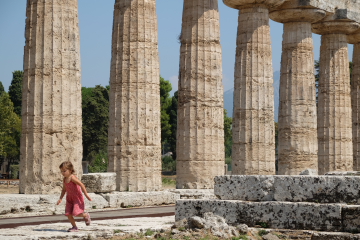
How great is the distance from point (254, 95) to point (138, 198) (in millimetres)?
9247

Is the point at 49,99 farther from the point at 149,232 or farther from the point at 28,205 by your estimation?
the point at 149,232

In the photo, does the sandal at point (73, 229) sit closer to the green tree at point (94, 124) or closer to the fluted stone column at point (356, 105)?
the fluted stone column at point (356, 105)

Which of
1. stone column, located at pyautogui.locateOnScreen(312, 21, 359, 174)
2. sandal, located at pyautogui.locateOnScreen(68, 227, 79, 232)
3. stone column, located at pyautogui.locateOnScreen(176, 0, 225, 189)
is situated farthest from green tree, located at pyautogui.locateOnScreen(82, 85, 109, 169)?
sandal, located at pyautogui.locateOnScreen(68, 227, 79, 232)

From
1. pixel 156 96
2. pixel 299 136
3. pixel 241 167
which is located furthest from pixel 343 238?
pixel 299 136

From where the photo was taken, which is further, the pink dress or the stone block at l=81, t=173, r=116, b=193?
the stone block at l=81, t=173, r=116, b=193

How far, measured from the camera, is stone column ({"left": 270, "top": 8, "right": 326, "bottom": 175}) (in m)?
36.0

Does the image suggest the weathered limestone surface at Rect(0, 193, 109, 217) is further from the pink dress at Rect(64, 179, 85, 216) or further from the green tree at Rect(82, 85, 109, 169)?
the green tree at Rect(82, 85, 109, 169)

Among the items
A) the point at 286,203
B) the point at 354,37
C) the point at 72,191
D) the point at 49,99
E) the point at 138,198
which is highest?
the point at 354,37

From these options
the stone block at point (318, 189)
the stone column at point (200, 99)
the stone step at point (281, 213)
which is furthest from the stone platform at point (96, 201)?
the stone block at point (318, 189)

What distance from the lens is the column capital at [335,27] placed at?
128ft

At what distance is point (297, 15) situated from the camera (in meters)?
35.5

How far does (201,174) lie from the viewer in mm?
29531

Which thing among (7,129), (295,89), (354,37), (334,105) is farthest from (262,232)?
(7,129)

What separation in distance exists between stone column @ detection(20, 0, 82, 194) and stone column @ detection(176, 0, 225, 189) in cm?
804
